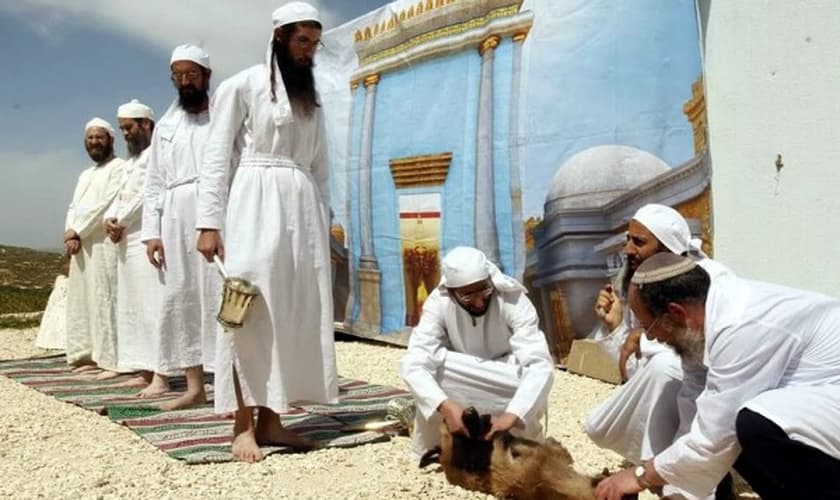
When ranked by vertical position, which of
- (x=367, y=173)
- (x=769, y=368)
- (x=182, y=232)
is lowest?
(x=769, y=368)

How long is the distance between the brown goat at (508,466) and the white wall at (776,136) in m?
2.25

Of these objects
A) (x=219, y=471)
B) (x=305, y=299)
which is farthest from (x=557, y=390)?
(x=219, y=471)

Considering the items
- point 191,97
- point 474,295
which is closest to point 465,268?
point 474,295

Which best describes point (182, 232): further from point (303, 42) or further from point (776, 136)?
point (776, 136)

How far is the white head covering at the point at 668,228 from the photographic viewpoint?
352 cm

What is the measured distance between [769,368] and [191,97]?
4096 millimetres

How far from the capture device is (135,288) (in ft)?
21.0

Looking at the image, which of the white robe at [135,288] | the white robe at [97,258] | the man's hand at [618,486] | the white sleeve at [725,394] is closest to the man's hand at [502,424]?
the man's hand at [618,486]

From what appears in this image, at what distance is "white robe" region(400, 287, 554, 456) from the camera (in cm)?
371

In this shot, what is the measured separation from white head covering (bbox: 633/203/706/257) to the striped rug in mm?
1727

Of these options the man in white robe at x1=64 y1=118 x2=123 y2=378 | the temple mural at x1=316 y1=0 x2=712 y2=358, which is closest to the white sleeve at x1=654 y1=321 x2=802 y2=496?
the temple mural at x1=316 y1=0 x2=712 y2=358

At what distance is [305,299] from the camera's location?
4199mm

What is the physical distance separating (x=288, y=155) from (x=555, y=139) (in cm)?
245

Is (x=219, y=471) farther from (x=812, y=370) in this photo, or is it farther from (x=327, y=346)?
(x=812, y=370)
